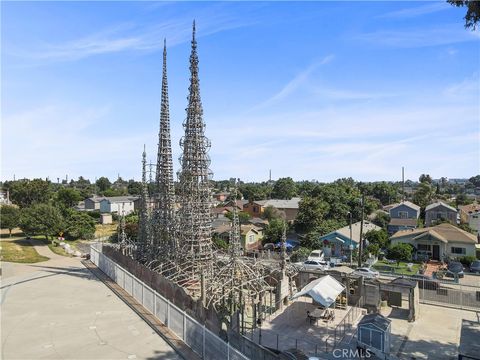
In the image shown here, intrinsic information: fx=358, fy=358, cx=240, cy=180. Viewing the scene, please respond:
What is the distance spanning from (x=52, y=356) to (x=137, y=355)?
3140 mm

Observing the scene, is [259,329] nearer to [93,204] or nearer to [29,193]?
[29,193]

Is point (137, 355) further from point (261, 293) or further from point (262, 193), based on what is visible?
point (262, 193)

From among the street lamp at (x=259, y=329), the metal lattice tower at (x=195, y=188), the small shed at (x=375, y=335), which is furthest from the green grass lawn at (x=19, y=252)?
the small shed at (x=375, y=335)

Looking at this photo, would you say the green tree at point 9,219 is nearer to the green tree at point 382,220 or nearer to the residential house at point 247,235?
the residential house at point 247,235

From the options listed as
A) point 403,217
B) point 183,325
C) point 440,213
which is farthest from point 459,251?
point 183,325

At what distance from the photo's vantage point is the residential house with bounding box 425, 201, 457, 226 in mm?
55719

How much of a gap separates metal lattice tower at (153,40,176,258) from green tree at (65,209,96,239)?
31738mm

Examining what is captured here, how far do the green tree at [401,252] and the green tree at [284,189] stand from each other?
62910 millimetres

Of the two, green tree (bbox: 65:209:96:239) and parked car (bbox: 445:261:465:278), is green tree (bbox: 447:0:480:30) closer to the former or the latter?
parked car (bbox: 445:261:465:278)

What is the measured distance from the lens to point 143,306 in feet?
57.4

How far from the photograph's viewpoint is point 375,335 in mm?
15586

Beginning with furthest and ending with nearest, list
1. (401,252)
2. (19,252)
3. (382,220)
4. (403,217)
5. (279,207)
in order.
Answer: (279,207) < (382,220) < (403,217) < (19,252) < (401,252)

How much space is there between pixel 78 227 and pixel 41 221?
5900mm

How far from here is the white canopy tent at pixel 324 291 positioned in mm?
18859
